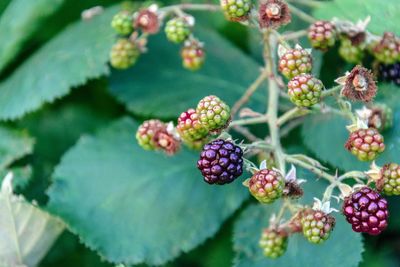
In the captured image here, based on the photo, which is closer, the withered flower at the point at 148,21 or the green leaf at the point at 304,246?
the green leaf at the point at 304,246

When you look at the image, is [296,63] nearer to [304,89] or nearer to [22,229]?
[304,89]

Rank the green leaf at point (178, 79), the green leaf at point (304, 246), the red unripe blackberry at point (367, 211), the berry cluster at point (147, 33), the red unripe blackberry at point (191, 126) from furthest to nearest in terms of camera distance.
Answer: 1. the green leaf at point (178, 79)
2. the berry cluster at point (147, 33)
3. the green leaf at point (304, 246)
4. the red unripe blackberry at point (191, 126)
5. the red unripe blackberry at point (367, 211)

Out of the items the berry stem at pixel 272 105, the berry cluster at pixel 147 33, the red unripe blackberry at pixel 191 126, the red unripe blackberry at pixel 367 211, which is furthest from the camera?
the berry cluster at pixel 147 33

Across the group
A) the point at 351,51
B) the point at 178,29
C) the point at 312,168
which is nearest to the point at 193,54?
the point at 178,29

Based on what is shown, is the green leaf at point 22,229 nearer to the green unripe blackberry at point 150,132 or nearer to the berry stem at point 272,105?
the green unripe blackberry at point 150,132

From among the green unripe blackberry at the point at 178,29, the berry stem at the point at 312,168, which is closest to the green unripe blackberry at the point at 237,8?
the green unripe blackberry at the point at 178,29

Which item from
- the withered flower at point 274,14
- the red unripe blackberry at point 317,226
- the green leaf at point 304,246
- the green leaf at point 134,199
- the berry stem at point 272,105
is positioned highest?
the withered flower at point 274,14

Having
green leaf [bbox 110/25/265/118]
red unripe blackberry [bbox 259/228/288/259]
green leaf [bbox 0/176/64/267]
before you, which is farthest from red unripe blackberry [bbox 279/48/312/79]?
green leaf [bbox 0/176/64/267]
